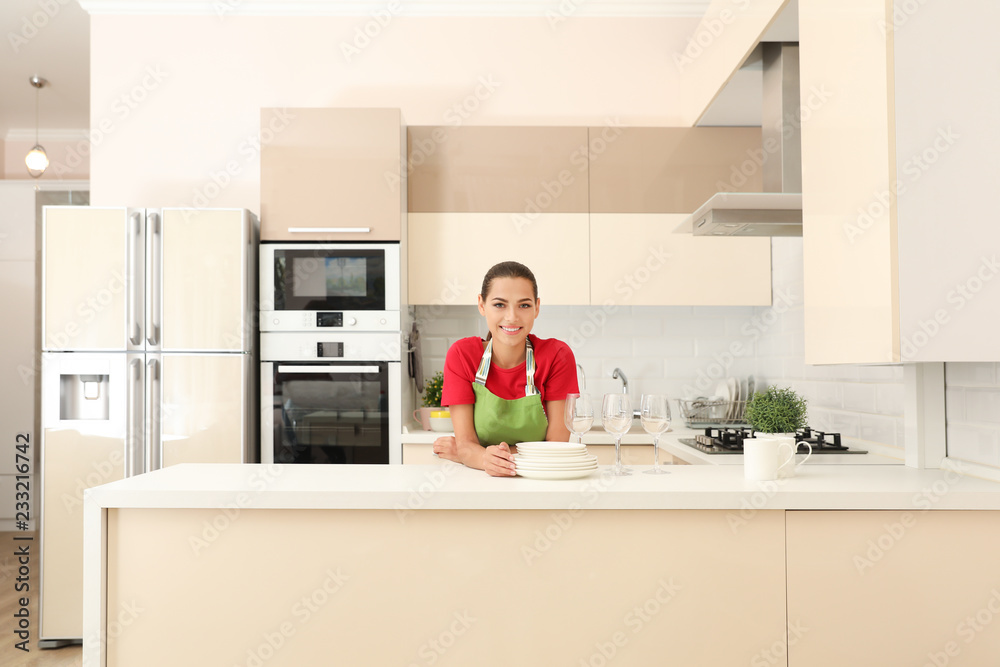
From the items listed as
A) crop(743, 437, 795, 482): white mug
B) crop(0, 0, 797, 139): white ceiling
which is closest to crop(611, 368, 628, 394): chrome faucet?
crop(0, 0, 797, 139): white ceiling

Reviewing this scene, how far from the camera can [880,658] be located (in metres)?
1.43

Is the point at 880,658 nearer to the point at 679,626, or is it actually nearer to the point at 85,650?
the point at 679,626

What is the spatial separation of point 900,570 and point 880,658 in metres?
0.18

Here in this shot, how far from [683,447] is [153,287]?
90.1 inches

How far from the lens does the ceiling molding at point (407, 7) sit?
12.0 ft

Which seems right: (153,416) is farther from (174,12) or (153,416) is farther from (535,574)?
(535,574)

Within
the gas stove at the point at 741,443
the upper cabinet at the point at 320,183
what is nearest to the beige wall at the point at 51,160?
the upper cabinet at the point at 320,183

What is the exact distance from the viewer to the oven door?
Result: 3.12 m

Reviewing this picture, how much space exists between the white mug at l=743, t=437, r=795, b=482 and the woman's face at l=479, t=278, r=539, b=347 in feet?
2.34

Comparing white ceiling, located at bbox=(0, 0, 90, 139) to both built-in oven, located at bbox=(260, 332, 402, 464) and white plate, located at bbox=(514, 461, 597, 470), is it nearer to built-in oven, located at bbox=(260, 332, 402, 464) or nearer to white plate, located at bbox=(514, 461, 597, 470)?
built-in oven, located at bbox=(260, 332, 402, 464)

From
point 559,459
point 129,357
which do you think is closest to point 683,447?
point 559,459

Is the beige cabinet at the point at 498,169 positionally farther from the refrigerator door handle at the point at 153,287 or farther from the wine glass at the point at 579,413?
the wine glass at the point at 579,413

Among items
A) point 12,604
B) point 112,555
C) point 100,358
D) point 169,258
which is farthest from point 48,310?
point 112,555

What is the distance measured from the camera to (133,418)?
304 centimetres
